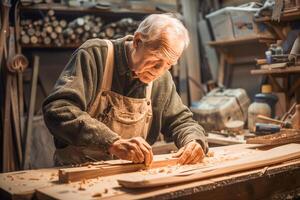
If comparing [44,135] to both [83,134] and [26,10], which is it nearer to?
[26,10]

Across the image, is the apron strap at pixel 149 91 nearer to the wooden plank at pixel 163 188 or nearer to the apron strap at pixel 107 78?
the apron strap at pixel 107 78

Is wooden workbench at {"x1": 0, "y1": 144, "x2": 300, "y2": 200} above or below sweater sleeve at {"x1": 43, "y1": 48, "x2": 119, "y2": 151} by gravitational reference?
below

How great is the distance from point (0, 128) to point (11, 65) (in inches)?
31.5

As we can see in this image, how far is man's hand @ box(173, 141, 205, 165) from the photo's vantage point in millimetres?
2188

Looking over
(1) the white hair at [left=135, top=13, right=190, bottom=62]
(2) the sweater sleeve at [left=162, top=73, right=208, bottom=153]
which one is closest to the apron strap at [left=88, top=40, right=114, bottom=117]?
(1) the white hair at [left=135, top=13, right=190, bottom=62]

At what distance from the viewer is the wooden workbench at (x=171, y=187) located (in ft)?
5.15

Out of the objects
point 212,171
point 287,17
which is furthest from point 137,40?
point 287,17

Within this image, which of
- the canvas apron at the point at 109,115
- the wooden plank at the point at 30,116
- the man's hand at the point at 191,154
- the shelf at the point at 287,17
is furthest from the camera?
the wooden plank at the point at 30,116

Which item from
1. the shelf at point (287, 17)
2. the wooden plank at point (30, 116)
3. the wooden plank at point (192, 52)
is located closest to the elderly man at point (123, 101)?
the shelf at point (287, 17)

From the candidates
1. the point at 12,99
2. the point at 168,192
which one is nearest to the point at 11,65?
the point at 12,99

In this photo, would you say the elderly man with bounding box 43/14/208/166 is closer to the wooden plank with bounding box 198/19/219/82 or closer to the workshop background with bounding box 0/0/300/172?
the workshop background with bounding box 0/0/300/172

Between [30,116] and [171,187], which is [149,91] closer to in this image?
[171,187]

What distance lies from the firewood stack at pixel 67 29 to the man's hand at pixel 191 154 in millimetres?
3230

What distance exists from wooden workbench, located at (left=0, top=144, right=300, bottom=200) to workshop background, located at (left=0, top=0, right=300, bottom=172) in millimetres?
1753
